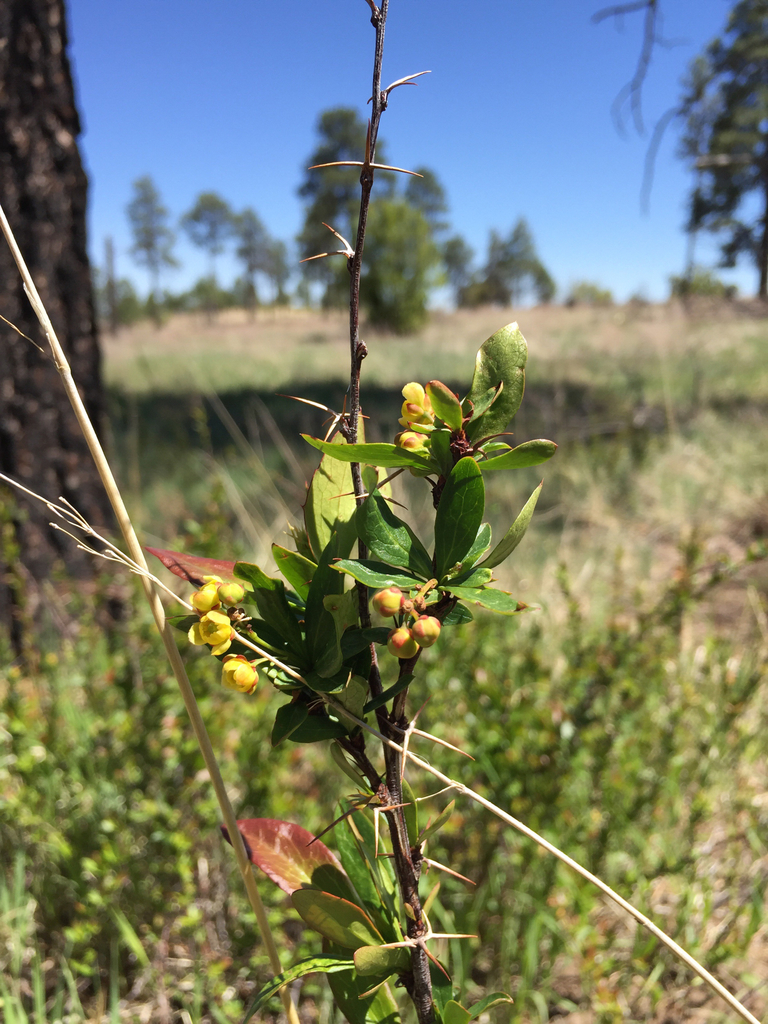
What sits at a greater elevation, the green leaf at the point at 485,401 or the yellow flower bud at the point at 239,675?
the green leaf at the point at 485,401

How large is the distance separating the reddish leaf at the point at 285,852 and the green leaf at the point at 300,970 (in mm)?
35

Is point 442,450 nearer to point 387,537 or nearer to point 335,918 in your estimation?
point 387,537

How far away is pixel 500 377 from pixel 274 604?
148 millimetres

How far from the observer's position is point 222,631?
0.90 feet

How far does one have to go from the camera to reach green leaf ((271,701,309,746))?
294 millimetres

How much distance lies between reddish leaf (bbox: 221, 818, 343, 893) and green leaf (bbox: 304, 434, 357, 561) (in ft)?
0.50

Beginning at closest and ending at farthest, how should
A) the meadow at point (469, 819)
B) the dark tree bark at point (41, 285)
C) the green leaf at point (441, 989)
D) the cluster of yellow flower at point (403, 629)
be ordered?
the cluster of yellow flower at point (403, 629)
the green leaf at point (441, 989)
the meadow at point (469, 819)
the dark tree bark at point (41, 285)

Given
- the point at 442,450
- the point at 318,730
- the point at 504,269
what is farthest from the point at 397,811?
the point at 504,269

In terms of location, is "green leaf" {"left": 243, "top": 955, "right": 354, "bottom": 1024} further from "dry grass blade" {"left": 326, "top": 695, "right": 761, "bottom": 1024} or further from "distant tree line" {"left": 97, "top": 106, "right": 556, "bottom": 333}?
"distant tree line" {"left": 97, "top": 106, "right": 556, "bottom": 333}

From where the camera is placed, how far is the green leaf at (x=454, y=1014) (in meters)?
0.31

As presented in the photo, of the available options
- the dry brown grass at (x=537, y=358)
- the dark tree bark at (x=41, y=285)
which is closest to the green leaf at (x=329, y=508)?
the dark tree bark at (x=41, y=285)

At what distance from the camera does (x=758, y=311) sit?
12.6 meters

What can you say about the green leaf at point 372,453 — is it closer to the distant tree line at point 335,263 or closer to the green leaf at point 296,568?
the green leaf at point 296,568

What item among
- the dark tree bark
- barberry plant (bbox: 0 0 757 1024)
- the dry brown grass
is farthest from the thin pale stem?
the dry brown grass
